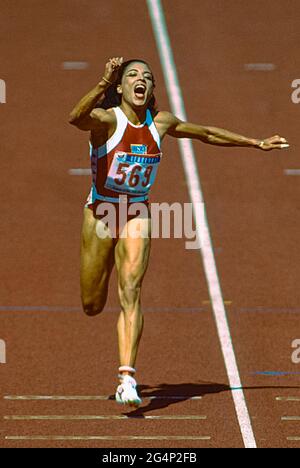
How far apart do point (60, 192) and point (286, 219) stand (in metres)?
2.88

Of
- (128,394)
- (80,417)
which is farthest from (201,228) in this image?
(128,394)

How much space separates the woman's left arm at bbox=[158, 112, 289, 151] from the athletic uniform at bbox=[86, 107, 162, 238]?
0.25 m

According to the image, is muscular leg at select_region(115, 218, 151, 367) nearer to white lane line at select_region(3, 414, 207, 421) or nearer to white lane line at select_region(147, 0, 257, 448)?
white lane line at select_region(3, 414, 207, 421)

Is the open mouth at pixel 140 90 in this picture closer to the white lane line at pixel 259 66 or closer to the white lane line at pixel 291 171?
the white lane line at pixel 291 171

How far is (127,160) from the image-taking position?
12.4m

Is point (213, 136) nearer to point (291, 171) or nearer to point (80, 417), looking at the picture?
point (80, 417)

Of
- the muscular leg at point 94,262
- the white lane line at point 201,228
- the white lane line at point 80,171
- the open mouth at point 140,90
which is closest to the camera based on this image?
the open mouth at point 140,90

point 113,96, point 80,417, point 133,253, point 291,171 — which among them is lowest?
point 80,417

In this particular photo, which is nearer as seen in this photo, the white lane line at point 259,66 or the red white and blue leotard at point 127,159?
the red white and blue leotard at point 127,159

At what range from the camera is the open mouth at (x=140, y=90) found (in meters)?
12.3

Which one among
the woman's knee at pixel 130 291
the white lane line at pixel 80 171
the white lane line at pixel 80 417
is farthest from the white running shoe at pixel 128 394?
the white lane line at pixel 80 171

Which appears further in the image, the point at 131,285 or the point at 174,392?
the point at 174,392

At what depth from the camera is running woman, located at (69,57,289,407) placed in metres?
12.3

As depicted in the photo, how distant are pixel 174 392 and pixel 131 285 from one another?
4.61ft
